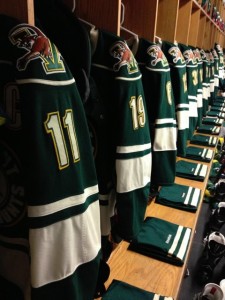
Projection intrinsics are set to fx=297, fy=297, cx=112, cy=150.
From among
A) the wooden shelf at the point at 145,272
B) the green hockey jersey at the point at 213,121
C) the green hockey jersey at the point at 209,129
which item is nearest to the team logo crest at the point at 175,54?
the wooden shelf at the point at 145,272

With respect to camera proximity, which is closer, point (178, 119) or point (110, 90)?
point (110, 90)

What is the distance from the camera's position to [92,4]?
85 cm

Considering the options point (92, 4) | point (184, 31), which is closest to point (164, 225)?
point (92, 4)

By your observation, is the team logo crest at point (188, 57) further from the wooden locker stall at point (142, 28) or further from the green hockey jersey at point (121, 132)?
the green hockey jersey at point (121, 132)

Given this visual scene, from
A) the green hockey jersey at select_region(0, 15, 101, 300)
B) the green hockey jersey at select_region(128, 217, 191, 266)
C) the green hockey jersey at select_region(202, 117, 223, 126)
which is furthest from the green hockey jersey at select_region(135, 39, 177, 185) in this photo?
the green hockey jersey at select_region(202, 117, 223, 126)

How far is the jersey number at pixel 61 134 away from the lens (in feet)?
1.73

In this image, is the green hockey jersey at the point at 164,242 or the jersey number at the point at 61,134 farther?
the green hockey jersey at the point at 164,242

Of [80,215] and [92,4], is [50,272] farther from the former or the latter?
[92,4]

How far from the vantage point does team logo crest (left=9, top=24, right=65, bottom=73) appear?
0.51 meters

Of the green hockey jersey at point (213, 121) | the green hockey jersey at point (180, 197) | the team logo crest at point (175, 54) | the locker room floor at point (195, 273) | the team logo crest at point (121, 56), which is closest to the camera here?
the team logo crest at point (121, 56)

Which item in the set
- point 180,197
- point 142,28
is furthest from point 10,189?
point 180,197

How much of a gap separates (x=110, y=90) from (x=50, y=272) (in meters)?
0.49

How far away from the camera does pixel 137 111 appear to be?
0.83 meters

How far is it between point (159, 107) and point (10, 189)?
24.0 inches
